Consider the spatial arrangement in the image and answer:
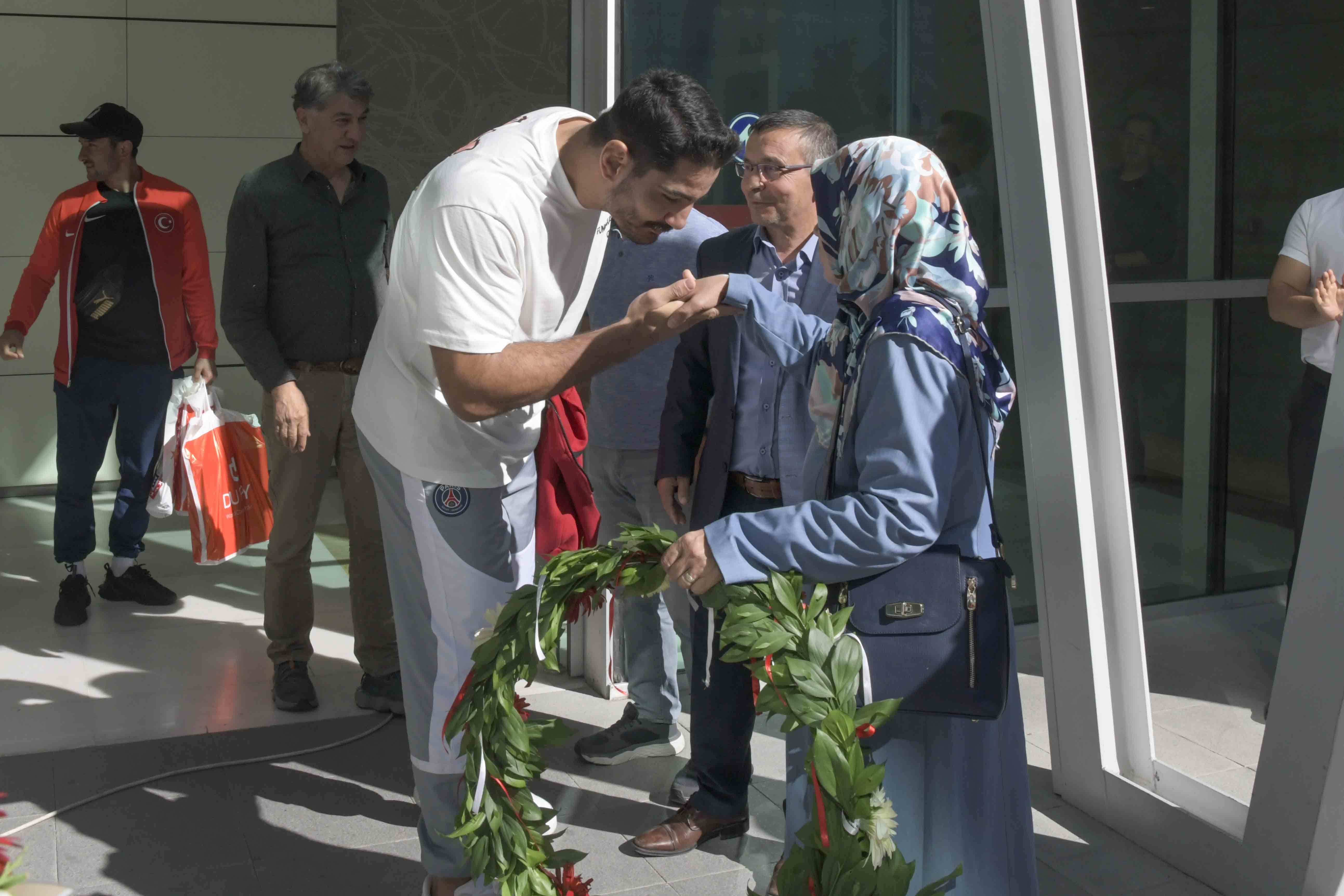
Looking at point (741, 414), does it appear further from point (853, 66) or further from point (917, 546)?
point (853, 66)

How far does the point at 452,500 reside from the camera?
2.58 meters

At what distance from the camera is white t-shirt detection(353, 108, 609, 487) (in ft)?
7.50

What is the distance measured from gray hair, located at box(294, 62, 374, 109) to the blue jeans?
1782 mm

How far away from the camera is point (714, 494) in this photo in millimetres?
3098

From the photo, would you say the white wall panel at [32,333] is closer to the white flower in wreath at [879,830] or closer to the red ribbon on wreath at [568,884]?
the red ribbon on wreath at [568,884]

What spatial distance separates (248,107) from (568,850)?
252 inches

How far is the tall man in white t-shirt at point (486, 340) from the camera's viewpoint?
2305 millimetres

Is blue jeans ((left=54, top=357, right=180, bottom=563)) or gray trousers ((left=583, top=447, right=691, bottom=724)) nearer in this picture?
gray trousers ((left=583, top=447, right=691, bottom=724))

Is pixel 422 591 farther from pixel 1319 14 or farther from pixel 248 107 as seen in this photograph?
pixel 248 107

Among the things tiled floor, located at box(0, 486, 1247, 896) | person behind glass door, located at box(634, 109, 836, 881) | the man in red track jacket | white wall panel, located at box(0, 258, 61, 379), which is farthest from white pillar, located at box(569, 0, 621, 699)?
white wall panel, located at box(0, 258, 61, 379)

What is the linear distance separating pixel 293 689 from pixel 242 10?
197 inches

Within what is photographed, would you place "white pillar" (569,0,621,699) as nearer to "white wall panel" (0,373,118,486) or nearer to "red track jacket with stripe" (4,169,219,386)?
"red track jacket with stripe" (4,169,219,386)

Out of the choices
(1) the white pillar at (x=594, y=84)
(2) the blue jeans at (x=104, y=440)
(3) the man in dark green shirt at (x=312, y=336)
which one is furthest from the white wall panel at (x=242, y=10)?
(3) the man in dark green shirt at (x=312, y=336)

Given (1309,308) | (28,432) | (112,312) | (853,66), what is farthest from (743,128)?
(28,432)
